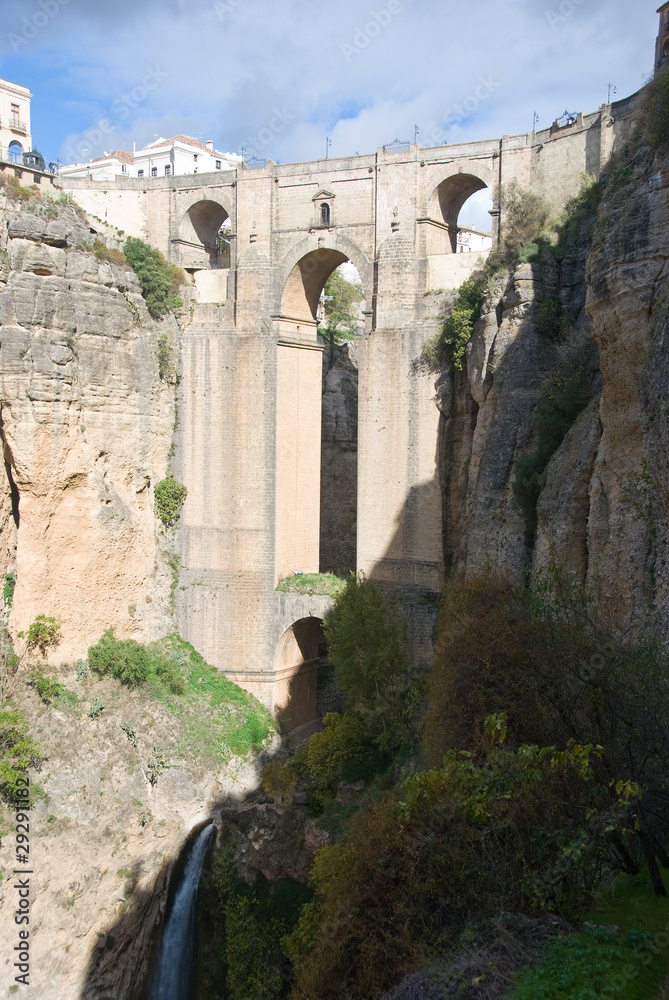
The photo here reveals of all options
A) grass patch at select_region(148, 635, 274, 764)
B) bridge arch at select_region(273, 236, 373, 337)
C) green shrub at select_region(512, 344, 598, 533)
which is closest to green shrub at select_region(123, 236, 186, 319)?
bridge arch at select_region(273, 236, 373, 337)

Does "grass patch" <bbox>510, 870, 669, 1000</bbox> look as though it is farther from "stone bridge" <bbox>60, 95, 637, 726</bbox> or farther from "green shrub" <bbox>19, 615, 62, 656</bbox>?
"green shrub" <bbox>19, 615, 62, 656</bbox>

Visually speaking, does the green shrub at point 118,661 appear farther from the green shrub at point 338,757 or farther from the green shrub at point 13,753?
the green shrub at point 338,757

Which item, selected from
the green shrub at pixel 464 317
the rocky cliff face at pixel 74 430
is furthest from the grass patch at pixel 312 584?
the green shrub at pixel 464 317

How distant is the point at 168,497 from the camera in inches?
826

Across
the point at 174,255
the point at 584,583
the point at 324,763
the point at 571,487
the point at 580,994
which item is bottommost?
the point at 324,763

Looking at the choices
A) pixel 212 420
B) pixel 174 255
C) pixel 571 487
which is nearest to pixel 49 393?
pixel 212 420

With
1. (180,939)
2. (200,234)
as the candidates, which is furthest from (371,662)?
(200,234)

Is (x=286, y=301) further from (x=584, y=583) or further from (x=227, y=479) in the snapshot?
(x=584, y=583)

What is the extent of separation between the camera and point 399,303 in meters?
19.7

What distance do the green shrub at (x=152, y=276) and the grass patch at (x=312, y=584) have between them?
698cm

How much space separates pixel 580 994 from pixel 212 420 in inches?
661

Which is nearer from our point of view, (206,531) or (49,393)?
(49,393)

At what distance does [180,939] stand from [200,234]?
16.3m

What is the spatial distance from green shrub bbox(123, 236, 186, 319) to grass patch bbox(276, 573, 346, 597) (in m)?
6.98
